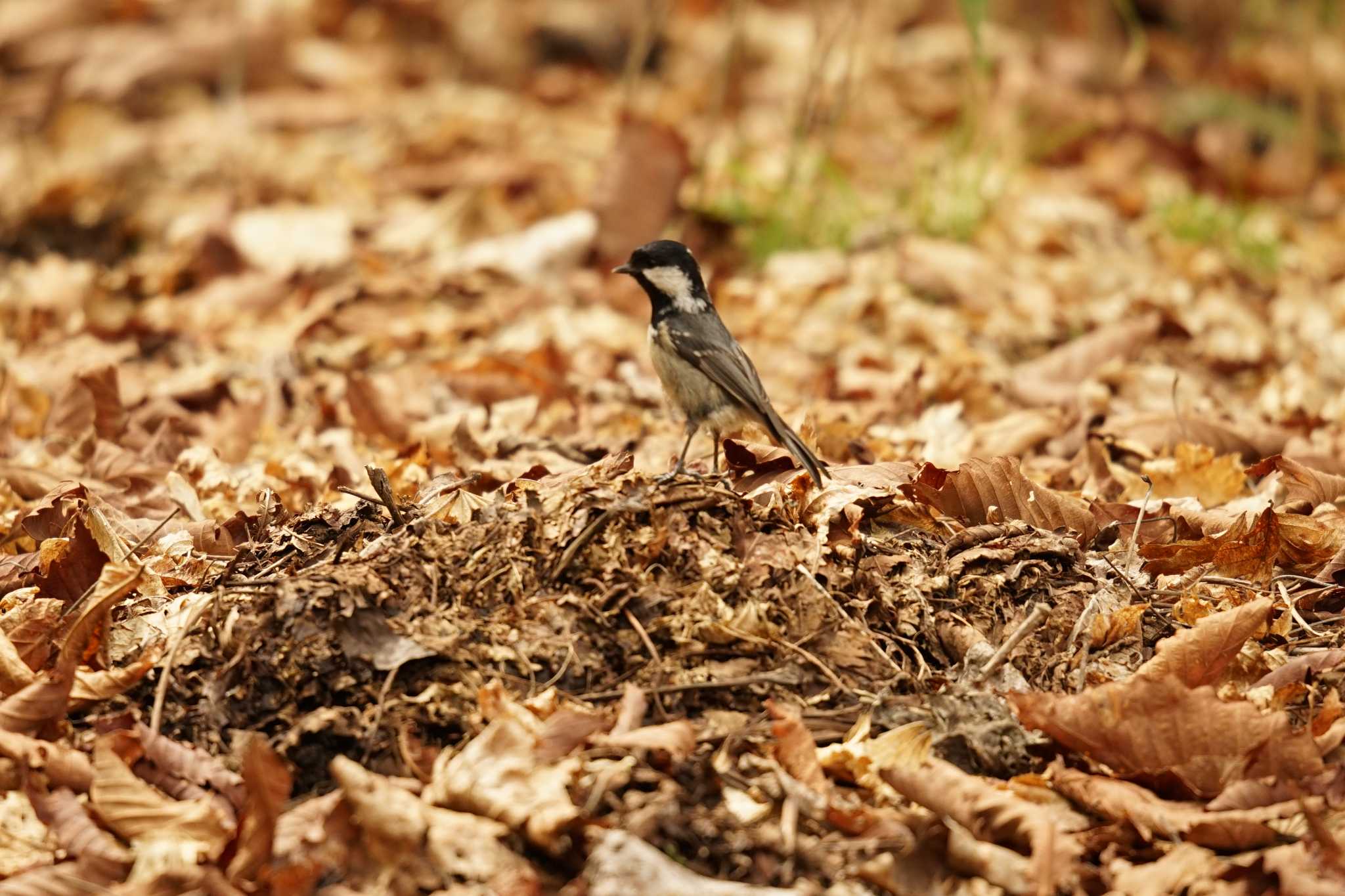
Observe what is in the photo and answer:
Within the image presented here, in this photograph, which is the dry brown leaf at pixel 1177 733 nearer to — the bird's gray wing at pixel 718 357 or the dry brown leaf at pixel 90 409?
the bird's gray wing at pixel 718 357

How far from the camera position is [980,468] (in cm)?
374

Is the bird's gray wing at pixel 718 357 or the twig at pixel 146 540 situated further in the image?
the bird's gray wing at pixel 718 357

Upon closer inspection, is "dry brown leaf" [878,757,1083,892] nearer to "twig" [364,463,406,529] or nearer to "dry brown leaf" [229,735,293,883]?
"dry brown leaf" [229,735,293,883]

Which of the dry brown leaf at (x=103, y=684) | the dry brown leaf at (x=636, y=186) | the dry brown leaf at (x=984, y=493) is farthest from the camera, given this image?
the dry brown leaf at (x=636, y=186)

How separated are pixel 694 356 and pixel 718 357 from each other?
3.7 inches

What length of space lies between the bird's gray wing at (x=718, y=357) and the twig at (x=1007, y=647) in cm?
111

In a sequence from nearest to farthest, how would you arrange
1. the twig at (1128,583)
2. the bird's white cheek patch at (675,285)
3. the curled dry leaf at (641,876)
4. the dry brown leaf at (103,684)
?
the curled dry leaf at (641,876) → the dry brown leaf at (103,684) → the twig at (1128,583) → the bird's white cheek patch at (675,285)

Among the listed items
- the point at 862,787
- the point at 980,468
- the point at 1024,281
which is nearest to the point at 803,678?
the point at 862,787

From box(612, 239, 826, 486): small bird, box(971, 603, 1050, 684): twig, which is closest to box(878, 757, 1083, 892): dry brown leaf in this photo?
box(971, 603, 1050, 684): twig

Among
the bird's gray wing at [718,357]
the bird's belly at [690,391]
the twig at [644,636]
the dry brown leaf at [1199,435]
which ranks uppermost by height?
the bird's gray wing at [718,357]

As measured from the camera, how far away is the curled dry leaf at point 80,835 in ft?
8.70

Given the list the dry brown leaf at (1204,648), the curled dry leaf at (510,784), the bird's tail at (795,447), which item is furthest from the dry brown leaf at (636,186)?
the curled dry leaf at (510,784)

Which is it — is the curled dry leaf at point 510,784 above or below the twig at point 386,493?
below

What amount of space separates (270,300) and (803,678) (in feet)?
14.9
